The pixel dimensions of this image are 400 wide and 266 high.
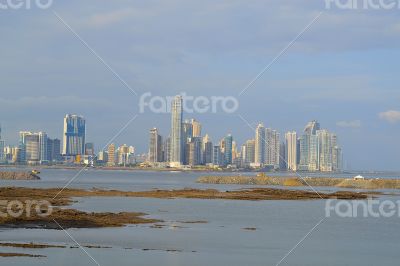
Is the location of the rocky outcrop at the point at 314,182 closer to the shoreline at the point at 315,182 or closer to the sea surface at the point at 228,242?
the shoreline at the point at 315,182

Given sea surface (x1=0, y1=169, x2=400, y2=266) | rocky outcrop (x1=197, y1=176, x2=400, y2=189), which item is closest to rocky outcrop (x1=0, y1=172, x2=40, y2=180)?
rocky outcrop (x1=197, y1=176, x2=400, y2=189)

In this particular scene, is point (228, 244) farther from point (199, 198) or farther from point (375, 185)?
point (375, 185)

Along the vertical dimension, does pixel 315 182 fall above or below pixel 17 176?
below

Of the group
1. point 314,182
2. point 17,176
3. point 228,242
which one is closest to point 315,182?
point 314,182

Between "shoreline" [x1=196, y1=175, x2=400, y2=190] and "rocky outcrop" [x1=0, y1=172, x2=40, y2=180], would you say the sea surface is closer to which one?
"shoreline" [x1=196, y1=175, x2=400, y2=190]

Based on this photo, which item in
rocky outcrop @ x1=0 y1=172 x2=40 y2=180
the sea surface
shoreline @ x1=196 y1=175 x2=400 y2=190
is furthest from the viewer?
rocky outcrop @ x1=0 y1=172 x2=40 y2=180

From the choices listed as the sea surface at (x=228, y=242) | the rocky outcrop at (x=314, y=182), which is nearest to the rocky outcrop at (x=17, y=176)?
the rocky outcrop at (x=314, y=182)

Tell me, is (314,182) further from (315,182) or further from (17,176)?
(17,176)

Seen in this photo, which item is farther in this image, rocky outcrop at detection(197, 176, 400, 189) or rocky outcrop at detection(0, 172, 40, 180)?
rocky outcrop at detection(0, 172, 40, 180)

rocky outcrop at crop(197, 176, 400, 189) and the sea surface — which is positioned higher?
rocky outcrop at crop(197, 176, 400, 189)

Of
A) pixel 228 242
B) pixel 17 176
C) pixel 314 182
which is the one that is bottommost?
pixel 228 242

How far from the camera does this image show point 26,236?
3119 cm

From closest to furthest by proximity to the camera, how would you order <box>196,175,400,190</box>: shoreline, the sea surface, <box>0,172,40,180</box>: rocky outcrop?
1. the sea surface
2. <box>196,175,400,190</box>: shoreline
3. <box>0,172,40,180</box>: rocky outcrop

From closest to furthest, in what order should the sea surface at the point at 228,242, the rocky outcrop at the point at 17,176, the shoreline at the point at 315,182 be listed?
the sea surface at the point at 228,242
the shoreline at the point at 315,182
the rocky outcrop at the point at 17,176
